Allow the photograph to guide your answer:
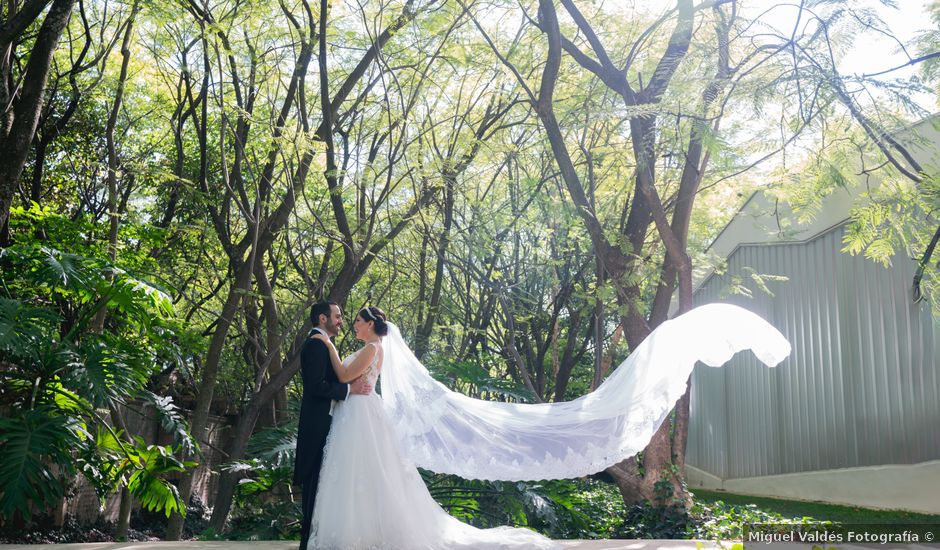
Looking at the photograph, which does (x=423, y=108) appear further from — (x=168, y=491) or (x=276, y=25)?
(x=168, y=491)

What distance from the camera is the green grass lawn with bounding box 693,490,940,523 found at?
901 centimetres

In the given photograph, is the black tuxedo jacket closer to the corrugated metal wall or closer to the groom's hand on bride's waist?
the groom's hand on bride's waist

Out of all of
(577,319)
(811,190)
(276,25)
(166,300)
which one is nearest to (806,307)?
(577,319)

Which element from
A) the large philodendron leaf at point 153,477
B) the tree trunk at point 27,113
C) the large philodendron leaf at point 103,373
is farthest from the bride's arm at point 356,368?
the tree trunk at point 27,113

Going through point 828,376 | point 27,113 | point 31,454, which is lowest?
point 31,454

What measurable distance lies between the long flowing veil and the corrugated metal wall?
4118mm

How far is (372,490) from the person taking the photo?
208 inches

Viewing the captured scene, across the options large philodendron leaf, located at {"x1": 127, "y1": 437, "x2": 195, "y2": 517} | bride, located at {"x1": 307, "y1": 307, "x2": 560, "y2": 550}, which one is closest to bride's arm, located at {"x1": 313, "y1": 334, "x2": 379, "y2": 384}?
bride, located at {"x1": 307, "y1": 307, "x2": 560, "y2": 550}

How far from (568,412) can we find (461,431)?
29.7 inches

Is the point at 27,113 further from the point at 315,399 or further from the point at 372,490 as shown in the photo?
the point at 372,490

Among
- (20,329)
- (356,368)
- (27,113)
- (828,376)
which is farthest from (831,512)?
(27,113)

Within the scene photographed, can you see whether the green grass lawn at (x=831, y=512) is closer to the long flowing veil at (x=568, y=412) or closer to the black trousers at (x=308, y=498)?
the long flowing veil at (x=568, y=412)

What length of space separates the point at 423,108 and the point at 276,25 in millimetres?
2399

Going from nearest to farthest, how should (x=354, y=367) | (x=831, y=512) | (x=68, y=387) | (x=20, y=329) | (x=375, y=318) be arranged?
(x=354, y=367) → (x=375, y=318) → (x=20, y=329) → (x=68, y=387) → (x=831, y=512)
